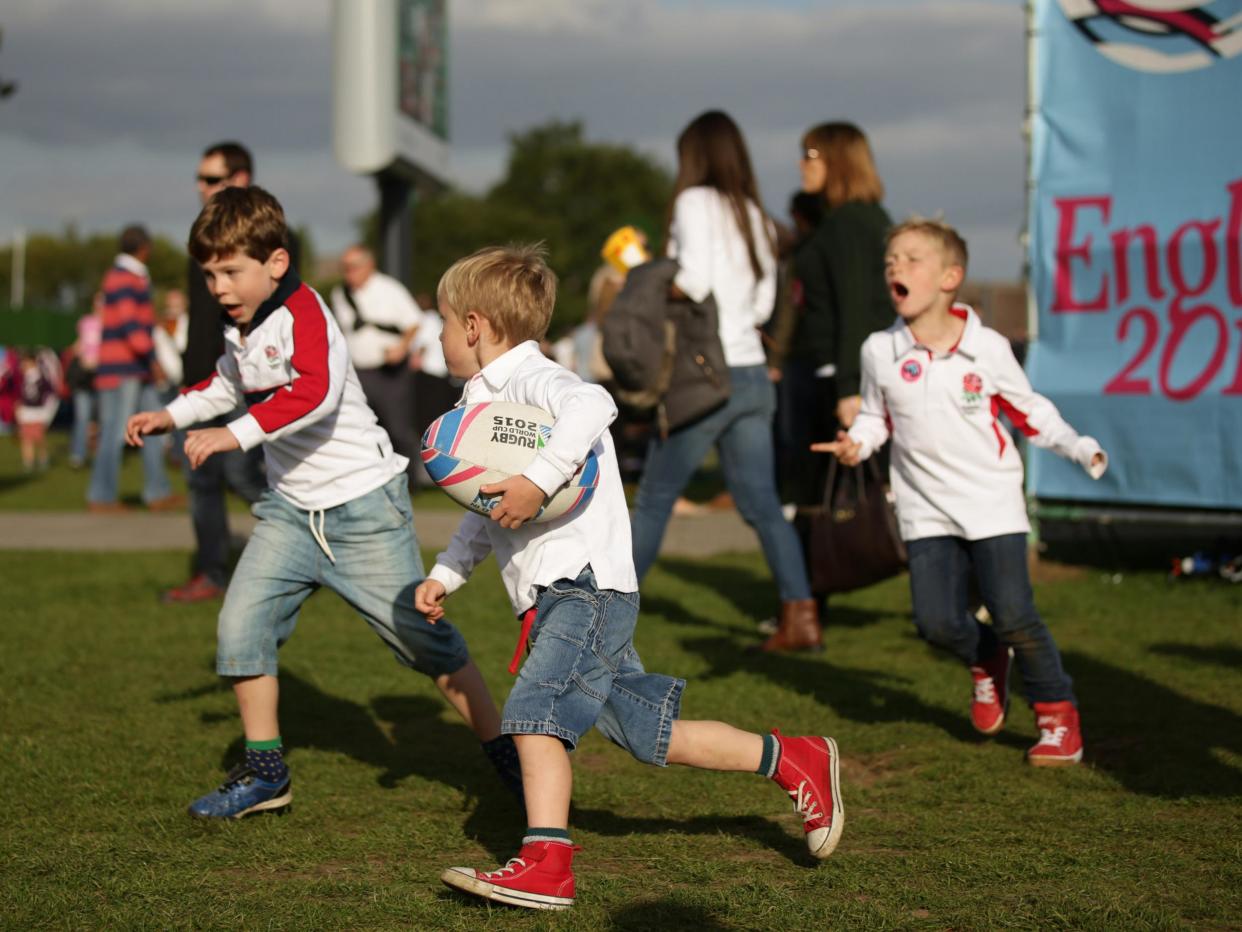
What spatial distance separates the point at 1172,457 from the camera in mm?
8836

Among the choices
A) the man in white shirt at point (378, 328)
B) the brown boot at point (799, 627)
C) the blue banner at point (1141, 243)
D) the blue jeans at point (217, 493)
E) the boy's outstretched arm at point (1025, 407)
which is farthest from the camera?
the man in white shirt at point (378, 328)

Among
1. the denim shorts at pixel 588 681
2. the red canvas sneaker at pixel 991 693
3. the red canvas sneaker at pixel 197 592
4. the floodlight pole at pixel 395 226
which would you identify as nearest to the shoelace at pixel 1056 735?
the red canvas sneaker at pixel 991 693

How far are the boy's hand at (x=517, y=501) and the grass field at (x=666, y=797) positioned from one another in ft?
3.18

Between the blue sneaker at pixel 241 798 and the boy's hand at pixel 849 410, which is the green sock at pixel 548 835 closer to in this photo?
the blue sneaker at pixel 241 798

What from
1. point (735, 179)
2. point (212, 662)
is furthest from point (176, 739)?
point (735, 179)

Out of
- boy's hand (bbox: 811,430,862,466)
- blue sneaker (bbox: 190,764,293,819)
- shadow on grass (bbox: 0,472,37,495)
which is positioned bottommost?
blue sneaker (bbox: 190,764,293,819)

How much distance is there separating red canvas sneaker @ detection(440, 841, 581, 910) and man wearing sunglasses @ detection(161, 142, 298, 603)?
3540mm

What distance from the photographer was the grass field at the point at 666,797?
3.78 meters

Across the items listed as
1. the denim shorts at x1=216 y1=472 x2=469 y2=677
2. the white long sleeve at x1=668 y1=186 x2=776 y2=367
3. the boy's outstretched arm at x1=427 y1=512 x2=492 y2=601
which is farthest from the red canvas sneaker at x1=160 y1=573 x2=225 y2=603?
the boy's outstretched arm at x1=427 y1=512 x2=492 y2=601

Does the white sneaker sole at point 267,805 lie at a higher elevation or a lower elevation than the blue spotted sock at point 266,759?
lower

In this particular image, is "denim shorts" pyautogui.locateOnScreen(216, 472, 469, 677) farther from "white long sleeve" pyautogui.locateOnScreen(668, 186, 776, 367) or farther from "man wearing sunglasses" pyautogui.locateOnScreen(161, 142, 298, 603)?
"white long sleeve" pyautogui.locateOnScreen(668, 186, 776, 367)

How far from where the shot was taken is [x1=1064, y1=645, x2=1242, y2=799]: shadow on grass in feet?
→ 16.1

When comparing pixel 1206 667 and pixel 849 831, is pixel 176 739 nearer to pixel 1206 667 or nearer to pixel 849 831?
pixel 849 831

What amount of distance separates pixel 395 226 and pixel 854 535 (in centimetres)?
1032
